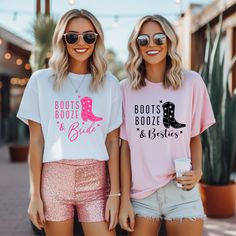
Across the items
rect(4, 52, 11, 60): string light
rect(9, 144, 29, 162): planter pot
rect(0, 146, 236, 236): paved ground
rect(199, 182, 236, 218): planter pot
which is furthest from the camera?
rect(4, 52, 11, 60): string light

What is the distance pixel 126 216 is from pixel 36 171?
0.48 meters

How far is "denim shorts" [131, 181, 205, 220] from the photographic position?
6.11 ft

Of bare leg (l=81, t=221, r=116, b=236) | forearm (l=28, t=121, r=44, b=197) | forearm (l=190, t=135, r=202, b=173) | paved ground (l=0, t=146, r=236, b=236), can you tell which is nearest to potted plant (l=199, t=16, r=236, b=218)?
paved ground (l=0, t=146, r=236, b=236)

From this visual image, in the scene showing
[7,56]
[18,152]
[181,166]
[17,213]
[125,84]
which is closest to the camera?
[181,166]

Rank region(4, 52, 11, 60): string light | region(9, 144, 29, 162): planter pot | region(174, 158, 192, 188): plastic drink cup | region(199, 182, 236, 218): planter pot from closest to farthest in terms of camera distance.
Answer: region(174, 158, 192, 188): plastic drink cup → region(199, 182, 236, 218): planter pot → region(9, 144, 29, 162): planter pot → region(4, 52, 11, 60): string light

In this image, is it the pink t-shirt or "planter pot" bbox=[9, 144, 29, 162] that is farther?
"planter pot" bbox=[9, 144, 29, 162]

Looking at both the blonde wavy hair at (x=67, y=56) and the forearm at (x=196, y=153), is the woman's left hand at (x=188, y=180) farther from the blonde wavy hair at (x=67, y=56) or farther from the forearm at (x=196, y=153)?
the blonde wavy hair at (x=67, y=56)

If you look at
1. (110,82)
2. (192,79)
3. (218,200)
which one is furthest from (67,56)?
(218,200)

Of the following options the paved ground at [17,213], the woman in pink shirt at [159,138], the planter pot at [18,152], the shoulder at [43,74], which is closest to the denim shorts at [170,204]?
the woman in pink shirt at [159,138]

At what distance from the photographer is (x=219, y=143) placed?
4.25 meters

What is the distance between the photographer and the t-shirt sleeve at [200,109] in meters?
1.93

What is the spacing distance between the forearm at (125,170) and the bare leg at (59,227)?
293mm

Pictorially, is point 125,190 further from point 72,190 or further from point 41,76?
point 41,76

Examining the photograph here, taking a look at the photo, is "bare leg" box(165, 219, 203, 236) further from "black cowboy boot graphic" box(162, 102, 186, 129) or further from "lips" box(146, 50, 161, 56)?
"lips" box(146, 50, 161, 56)
